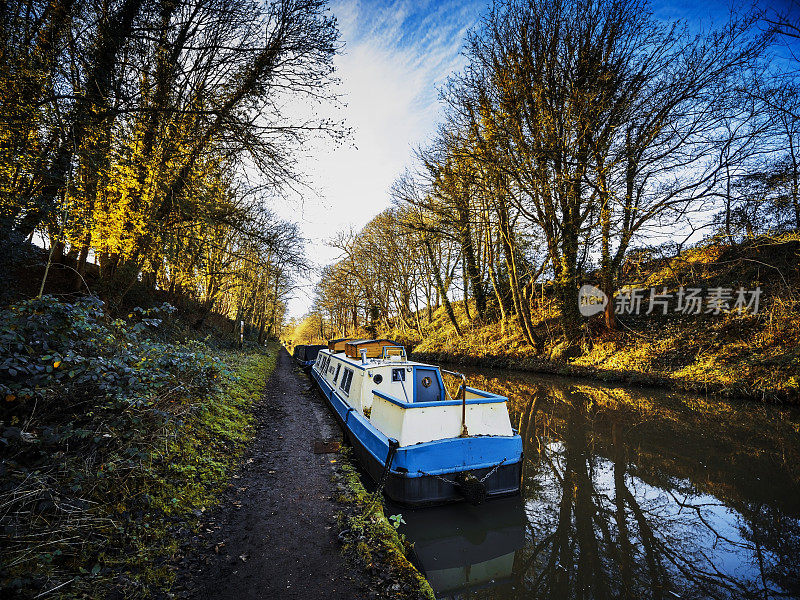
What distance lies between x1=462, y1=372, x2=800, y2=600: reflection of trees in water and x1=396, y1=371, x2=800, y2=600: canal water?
0.01m

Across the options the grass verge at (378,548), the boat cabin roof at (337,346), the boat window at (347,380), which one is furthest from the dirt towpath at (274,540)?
the boat cabin roof at (337,346)

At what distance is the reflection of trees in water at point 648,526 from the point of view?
9.96 feet

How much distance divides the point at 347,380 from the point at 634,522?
5.59 m

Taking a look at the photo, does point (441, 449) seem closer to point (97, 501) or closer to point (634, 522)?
point (634, 522)

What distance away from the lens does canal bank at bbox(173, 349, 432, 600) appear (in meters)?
2.54

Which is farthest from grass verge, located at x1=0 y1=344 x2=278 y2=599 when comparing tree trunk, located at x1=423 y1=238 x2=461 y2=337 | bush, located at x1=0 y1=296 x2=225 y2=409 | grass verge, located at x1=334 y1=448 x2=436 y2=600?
tree trunk, located at x1=423 y1=238 x2=461 y2=337

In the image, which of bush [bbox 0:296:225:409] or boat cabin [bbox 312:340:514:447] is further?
boat cabin [bbox 312:340:514:447]

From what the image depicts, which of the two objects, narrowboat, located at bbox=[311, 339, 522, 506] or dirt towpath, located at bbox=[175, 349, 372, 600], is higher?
narrowboat, located at bbox=[311, 339, 522, 506]

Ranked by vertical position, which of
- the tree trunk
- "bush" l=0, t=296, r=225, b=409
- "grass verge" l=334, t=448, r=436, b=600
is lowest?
"grass verge" l=334, t=448, r=436, b=600

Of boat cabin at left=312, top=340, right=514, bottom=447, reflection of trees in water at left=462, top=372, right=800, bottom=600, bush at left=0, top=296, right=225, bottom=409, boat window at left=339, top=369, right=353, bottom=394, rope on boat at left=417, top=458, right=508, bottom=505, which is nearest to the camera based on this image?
bush at left=0, top=296, right=225, bottom=409

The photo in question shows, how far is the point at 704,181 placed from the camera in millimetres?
9578

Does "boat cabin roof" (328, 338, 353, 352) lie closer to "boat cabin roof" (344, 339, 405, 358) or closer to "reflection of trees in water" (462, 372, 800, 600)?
Result: "boat cabin roof" (344, 339, 405, 358)

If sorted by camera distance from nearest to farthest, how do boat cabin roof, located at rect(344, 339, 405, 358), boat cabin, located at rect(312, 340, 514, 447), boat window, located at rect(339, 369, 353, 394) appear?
boat cabin, located at rect(312, 340, 514, 447), boat window, located at rect(339, 369, 353, 394), boat cabin roof, located at rect(344, 339, 405, 358)

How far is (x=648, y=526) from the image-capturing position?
3.91 metres
